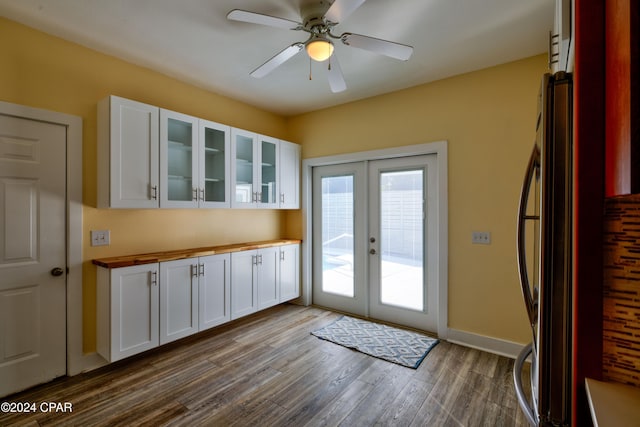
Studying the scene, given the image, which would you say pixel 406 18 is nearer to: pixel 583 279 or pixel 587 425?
pixel 583 279

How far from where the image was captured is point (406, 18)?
201 cm

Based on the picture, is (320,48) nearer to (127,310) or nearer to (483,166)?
(483,166)

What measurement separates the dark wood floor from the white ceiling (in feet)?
8.84

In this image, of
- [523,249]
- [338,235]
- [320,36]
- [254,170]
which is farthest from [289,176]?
[523,249]

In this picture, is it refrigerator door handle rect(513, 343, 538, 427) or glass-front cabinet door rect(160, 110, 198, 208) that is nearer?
refrigerator door handle rect(513, 343, 538, 427)

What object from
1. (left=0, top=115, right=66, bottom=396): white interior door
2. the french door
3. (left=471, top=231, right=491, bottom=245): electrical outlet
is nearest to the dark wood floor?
(left=0, top=115, right=66, bottom=396): white interior door

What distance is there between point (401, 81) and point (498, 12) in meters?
1.14

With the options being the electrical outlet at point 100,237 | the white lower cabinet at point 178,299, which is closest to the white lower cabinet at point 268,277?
the white lower cabinet at point 178,299

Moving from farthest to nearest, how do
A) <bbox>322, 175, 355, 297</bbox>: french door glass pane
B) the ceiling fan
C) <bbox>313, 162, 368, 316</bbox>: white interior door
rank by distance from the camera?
1. <bbox>322, 175, 355, 297</bbox>: french door glass pane
2. <bbox>313, 162, 368, 316</bbox>: white interior door
3. the ceiling fan

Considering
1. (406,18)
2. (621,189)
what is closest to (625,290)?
(621,189)

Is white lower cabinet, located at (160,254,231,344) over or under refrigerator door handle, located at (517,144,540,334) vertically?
under

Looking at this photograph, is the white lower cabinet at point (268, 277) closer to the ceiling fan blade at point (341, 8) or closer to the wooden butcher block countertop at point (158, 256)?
the wooden butcher block countertop at point (158, 256)

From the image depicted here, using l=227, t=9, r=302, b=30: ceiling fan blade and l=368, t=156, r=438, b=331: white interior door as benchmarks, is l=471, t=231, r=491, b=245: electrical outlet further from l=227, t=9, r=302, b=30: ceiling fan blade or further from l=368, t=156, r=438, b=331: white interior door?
l=227, t=9, r=302, b=30: ceiling fan blade

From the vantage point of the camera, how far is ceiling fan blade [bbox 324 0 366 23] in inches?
59.7
